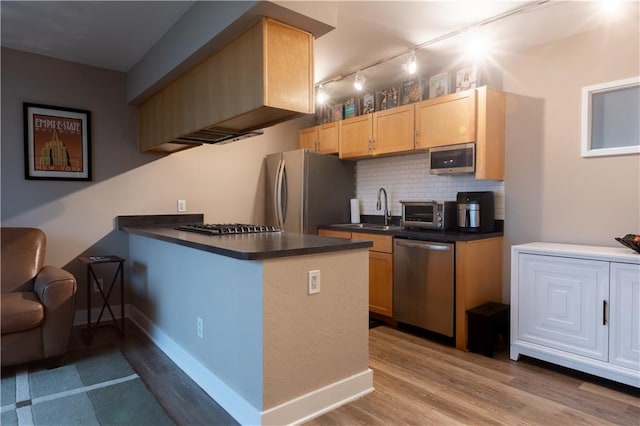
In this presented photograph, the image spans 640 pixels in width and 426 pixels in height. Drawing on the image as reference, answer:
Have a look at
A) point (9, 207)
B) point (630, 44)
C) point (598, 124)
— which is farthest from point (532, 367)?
point (9, 207)

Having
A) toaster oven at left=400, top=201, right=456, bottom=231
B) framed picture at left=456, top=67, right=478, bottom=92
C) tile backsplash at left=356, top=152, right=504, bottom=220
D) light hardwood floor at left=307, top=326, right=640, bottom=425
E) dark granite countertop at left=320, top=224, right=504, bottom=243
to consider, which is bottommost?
light hardwood floor at left=307, top=326, right=640, bottom=425

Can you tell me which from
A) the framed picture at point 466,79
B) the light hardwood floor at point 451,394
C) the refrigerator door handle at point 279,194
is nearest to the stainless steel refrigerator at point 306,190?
the refrigerator door handle at point 279,194

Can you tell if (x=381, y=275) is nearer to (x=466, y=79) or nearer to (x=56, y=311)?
(x=466, y=79)

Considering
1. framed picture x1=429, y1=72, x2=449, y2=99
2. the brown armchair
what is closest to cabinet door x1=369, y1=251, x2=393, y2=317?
framed picture x1=429, y1=72, x2=449, y2=99

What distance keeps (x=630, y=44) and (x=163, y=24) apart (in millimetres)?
3263

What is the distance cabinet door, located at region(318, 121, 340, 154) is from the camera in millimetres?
4352

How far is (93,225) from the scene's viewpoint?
3584mm

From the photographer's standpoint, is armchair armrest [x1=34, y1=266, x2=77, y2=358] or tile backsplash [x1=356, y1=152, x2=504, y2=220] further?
tile backsplash [x1=356, y1=152, x2=504, y2=220]

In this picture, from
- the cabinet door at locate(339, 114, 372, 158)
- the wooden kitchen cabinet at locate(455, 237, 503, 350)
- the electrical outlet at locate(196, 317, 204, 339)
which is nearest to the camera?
the electrical outlet at locate(196, 317, 204, 339)

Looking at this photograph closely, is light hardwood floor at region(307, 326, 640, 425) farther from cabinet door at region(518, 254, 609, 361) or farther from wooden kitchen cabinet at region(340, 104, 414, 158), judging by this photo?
wooden kitchen cabinet at region(340, 104, 414, 158)

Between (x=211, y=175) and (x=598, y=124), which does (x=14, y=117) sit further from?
(x=598, y=124)

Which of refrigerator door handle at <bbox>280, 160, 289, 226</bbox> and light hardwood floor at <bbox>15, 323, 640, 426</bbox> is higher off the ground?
refrigerator door handle at <bbox>280, 160, 289, 226</bbox>

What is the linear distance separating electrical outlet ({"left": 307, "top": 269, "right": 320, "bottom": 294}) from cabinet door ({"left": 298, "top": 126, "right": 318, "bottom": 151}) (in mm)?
2789

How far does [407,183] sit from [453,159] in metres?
0.85
